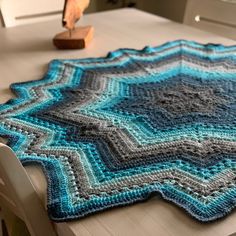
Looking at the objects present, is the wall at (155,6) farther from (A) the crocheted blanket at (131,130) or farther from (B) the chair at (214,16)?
(A) the crocheted blanket at (131,130)

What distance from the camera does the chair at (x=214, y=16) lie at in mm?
1392

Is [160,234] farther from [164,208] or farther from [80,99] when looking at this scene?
[80,99]

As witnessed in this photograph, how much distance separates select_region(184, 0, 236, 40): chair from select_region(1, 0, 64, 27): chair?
2.12 feet

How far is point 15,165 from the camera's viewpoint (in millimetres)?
553

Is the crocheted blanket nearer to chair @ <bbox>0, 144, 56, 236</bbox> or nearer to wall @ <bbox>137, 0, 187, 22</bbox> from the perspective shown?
chair @ <bbox>0, 144, 56, 236</bbox>

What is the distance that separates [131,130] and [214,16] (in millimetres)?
940

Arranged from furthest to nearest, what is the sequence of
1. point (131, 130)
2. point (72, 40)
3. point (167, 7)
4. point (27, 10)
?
point (167, 7), point (27, 10), point (72, 40), point (131, 130)

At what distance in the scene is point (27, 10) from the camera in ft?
5.16

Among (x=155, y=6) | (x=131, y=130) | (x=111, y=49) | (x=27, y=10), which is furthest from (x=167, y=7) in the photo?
(x=131, y=130)

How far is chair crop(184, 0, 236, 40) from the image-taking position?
139cm

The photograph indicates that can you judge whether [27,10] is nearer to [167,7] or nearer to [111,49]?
[111,49]

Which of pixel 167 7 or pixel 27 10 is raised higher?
pixel 27 10

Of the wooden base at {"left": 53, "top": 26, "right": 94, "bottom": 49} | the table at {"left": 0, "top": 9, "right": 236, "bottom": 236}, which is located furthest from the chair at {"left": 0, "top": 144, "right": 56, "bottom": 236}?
the wooden base at {"left": 53, "top": 26, "right": 94, "bottom": 49}

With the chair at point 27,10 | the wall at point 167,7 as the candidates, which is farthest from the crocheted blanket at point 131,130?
the wall at point 167,7
